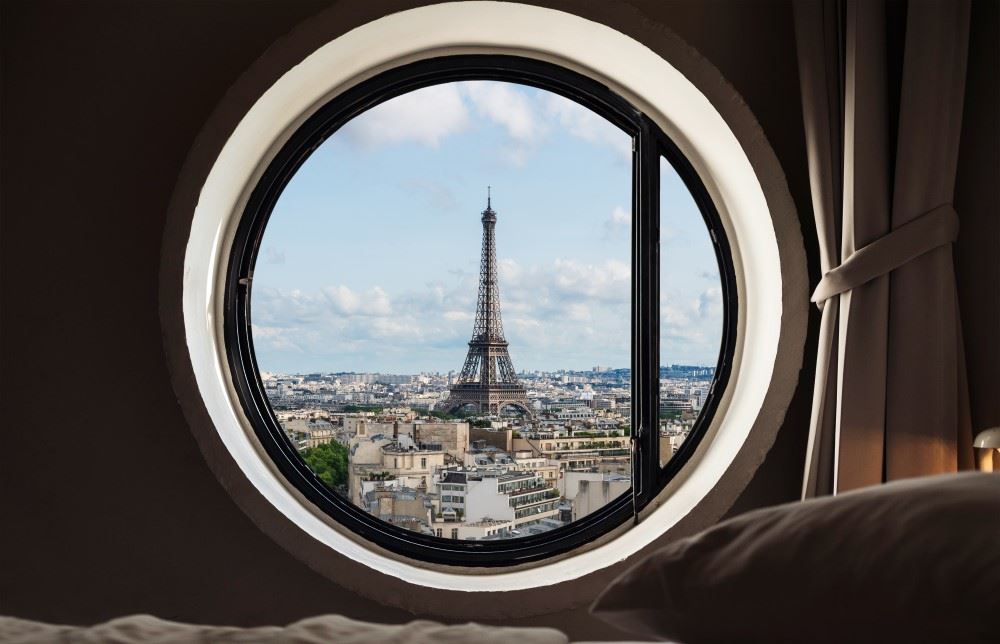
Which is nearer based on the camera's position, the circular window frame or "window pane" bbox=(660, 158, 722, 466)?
the circular window frame

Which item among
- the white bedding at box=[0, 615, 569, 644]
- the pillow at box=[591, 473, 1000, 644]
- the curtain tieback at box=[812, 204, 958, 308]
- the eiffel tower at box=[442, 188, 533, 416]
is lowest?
the white bedding at box=[0, 615, 569, 644]

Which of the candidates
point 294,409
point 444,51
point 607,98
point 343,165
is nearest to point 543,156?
point 607,98

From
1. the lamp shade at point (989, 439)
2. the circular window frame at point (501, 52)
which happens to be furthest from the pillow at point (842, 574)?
the circular window frame at point (501, 52)

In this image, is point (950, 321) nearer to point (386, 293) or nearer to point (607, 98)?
point (607, 98)

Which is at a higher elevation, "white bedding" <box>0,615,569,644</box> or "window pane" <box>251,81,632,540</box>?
"window pane" <box>251,81,632,540</box>

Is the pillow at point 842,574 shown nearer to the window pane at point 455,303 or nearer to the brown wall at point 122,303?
the brown wall at point 122,303

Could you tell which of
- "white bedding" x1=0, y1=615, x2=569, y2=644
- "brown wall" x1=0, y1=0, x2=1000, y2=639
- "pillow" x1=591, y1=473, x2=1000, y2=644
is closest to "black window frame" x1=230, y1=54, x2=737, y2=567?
"brown wall" x1=0, y1=0, x2=1000, y2=639

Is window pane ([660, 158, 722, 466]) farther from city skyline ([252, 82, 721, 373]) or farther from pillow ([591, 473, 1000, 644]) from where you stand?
pillow ([591, 473, 1000, 644])
